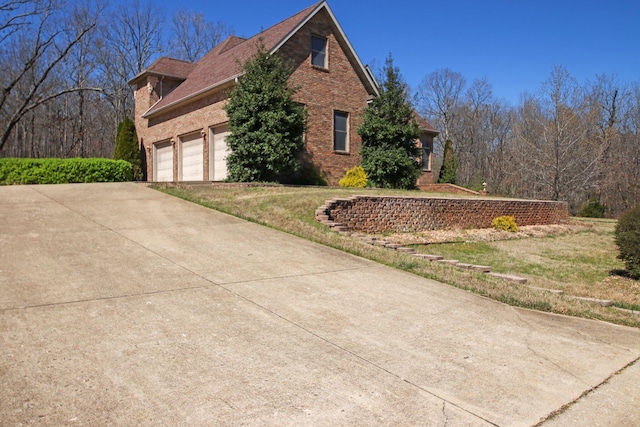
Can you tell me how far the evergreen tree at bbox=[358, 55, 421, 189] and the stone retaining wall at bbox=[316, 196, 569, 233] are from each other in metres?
5.13

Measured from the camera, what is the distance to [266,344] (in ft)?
14.2

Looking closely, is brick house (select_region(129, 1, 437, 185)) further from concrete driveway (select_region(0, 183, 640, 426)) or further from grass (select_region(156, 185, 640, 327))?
concrete driveway (select_region(0, 183, 640, 426))

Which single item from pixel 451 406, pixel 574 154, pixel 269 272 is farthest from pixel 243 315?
pixel 574 154

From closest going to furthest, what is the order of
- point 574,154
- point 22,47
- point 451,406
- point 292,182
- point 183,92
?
point 451,406 → point 292,182 → point 183,92 → point 574,154 → point 22,47

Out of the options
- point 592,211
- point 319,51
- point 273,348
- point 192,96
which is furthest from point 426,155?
point 273,348

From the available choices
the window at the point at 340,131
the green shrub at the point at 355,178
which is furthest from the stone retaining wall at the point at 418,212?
the window at the point at 340,131


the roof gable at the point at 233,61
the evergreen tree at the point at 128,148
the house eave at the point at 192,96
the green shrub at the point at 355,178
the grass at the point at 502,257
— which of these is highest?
the roof gable at the point at 233,61

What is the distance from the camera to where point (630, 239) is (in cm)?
972

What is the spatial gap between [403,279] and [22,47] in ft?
127

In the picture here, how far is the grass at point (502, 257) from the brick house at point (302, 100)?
5.19 metres

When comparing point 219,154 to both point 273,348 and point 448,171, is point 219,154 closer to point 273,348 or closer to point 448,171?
point 448,171

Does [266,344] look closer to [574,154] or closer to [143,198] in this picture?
[143,198]

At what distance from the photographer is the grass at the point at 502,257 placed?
22.7ft

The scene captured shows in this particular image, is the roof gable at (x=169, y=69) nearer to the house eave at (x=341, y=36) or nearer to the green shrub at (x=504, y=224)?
the house eave at (x=341, y=36)
